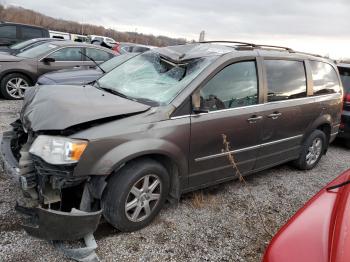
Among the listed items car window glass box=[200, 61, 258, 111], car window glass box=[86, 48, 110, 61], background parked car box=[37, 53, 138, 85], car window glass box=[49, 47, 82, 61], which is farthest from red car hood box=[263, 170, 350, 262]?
car window glass box=[86, 48, 110, 61]

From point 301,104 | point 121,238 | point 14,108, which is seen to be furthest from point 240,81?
point 14,108

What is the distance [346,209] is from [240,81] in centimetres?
211

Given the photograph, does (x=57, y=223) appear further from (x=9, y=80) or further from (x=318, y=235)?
(x=9, y=80)

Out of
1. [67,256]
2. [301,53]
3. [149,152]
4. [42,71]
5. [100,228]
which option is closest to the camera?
[67,256]

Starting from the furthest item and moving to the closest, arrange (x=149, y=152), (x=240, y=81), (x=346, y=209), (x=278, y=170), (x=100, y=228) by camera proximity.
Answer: (x=278, y=170) < (x=240, y=81) < (x=100, y=228) < (x=149, y=152) < (x=346, y=209)

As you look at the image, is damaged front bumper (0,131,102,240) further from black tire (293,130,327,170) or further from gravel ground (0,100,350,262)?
black tire (293,130,327,170)

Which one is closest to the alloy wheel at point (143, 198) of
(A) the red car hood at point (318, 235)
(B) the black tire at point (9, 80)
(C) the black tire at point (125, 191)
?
(C) the black tire at point (125, 191)

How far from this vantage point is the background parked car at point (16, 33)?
13.2 metres

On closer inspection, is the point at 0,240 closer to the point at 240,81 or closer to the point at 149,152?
the point at 149,152

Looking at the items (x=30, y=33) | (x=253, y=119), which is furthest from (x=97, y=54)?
Result: (x=253, y=119)

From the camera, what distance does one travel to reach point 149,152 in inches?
116

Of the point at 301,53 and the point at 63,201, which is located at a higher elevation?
the point at 301,53

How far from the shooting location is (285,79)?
14.2ft

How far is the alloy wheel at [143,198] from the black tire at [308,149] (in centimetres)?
269
